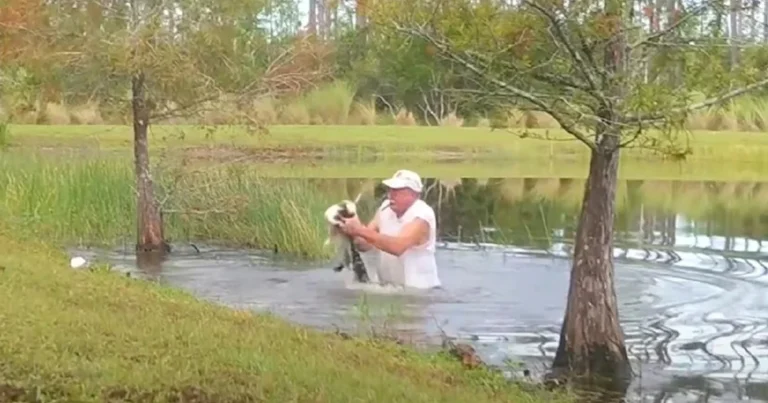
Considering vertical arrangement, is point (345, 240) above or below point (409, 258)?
above

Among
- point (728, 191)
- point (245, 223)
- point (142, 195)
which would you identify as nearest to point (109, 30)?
point (142, 195)

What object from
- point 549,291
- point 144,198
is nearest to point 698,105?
Answer: point 549,291

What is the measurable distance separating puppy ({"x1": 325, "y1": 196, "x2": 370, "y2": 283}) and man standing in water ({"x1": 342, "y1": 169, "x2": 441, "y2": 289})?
8 centimetres

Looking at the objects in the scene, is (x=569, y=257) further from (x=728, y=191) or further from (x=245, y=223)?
(x=728, y=191)

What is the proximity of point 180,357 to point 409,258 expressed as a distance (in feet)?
18.8

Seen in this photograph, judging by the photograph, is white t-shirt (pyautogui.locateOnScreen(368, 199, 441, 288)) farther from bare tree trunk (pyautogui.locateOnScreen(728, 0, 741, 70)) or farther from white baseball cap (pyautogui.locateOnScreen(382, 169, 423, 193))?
bare tree trunk (pyautogui.locateOnScreen(728, 0, 741, 70))

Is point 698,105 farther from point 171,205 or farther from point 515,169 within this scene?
point 515,169

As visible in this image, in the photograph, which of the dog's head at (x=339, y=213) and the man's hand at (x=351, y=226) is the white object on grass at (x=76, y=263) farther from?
the man's hand at (x=351, y=226)

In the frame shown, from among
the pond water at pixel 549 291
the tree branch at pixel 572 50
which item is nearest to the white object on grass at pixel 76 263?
the pond water at pixel 549 291

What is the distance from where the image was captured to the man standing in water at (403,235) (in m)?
12.1

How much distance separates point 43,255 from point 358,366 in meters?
4.35

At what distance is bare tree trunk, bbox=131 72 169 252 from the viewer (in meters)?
14.7

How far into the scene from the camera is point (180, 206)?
15.7 metres

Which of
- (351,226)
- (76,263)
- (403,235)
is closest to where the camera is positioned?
(76,263)
